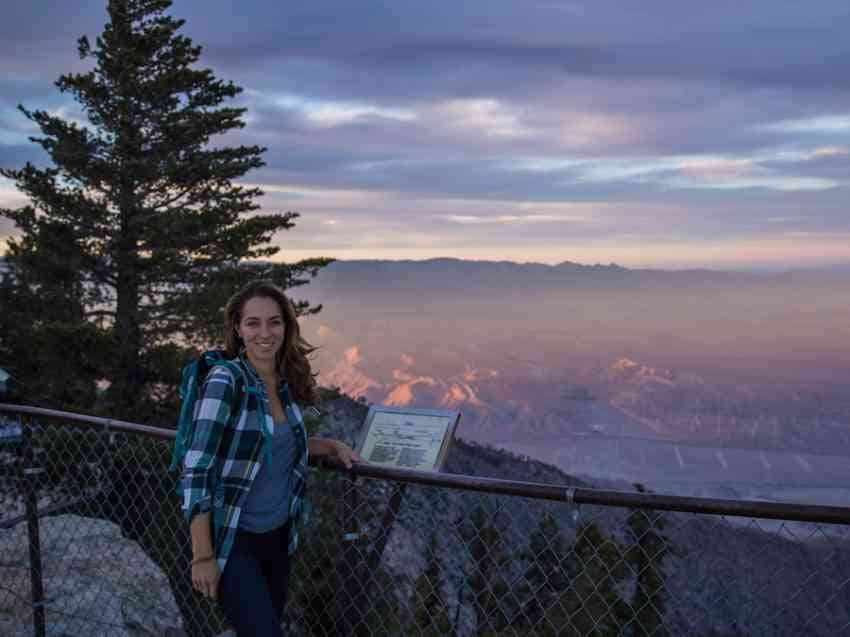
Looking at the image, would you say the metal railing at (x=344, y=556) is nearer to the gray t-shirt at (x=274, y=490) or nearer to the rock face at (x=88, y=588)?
the rock face at (x=88, y=588)

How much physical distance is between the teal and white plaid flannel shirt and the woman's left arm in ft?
1.65

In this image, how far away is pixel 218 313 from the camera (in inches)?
858

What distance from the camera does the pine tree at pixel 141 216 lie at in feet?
70.4

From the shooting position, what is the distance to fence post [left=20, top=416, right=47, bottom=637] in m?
4.16

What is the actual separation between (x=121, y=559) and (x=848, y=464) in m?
159

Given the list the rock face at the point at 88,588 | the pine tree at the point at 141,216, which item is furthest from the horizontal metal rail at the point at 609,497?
the pine tree at the point at 141,216

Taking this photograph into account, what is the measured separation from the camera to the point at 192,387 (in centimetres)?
261

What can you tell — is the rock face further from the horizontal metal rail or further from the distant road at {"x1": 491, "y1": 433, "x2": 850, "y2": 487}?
the distant road at {"x1": 491, "y1": 433, "x2": 850, "y2": 487}

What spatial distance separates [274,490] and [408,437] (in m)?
1.05

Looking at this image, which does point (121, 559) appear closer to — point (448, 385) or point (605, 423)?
point (448, 385)

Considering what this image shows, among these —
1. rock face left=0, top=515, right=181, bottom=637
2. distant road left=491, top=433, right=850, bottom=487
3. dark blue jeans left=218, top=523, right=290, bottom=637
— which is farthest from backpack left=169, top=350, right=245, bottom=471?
distant road left=491, top=433, right=850, bottom=487

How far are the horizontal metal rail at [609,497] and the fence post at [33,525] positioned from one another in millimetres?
1838

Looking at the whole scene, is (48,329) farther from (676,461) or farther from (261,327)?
(676,461)

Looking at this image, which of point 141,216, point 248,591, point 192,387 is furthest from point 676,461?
point 192,387
